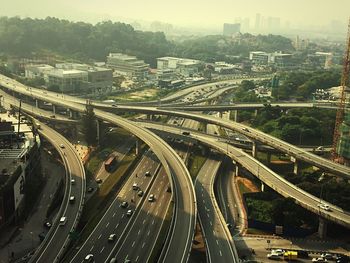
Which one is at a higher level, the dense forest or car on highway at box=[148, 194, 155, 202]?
the dense forest

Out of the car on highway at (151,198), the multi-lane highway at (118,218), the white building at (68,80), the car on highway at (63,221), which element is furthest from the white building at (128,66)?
the car on highway at (63,221)

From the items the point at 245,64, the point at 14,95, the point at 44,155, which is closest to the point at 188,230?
the point at 44,155

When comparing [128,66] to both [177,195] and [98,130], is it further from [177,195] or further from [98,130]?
[177,195]

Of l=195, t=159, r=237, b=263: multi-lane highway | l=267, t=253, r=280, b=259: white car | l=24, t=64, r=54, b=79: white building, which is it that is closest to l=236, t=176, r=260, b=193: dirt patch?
l=195, t=159, r=237, b=263: multi-lane highway

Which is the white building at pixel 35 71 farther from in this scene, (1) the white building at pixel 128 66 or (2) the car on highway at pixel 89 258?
(2) the car on highway at pixel 89 258

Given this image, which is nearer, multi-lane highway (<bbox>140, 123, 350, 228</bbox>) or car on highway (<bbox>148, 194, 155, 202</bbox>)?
multi-lane highway (<bbox>140, 123, 350, 228</bbox>)

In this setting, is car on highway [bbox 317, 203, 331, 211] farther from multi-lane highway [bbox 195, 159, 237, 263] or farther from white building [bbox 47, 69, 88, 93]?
Answer: white building [bbox 47, 69, 88, 93]
